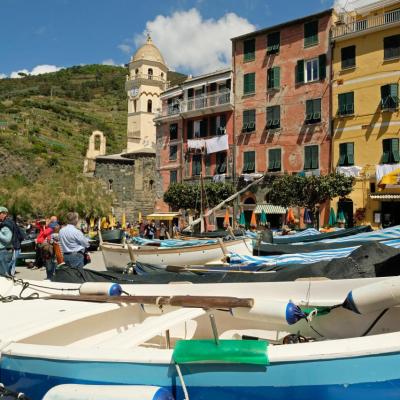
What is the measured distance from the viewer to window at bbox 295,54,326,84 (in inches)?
1257

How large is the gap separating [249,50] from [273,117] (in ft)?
20.0

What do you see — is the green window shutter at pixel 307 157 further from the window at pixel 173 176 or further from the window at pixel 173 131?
the window at pixel 173 131

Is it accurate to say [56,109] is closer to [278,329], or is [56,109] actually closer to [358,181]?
[358,181]

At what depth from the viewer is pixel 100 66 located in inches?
5733

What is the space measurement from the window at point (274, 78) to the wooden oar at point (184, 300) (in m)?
31.2

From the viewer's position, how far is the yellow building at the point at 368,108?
93.2ft

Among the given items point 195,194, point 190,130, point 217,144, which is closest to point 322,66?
point 217,144

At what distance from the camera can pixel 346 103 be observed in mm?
30547

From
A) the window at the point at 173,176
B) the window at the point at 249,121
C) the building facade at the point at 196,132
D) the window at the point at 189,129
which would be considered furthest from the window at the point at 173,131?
the window at the point at 249,121

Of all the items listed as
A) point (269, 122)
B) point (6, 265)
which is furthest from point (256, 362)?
point (269, 122)

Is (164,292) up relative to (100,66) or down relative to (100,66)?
down

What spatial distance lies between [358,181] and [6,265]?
24326mm

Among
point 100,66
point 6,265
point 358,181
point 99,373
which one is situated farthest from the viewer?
point 100,66

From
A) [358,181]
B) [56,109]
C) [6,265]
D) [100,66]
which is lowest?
[6,265]
